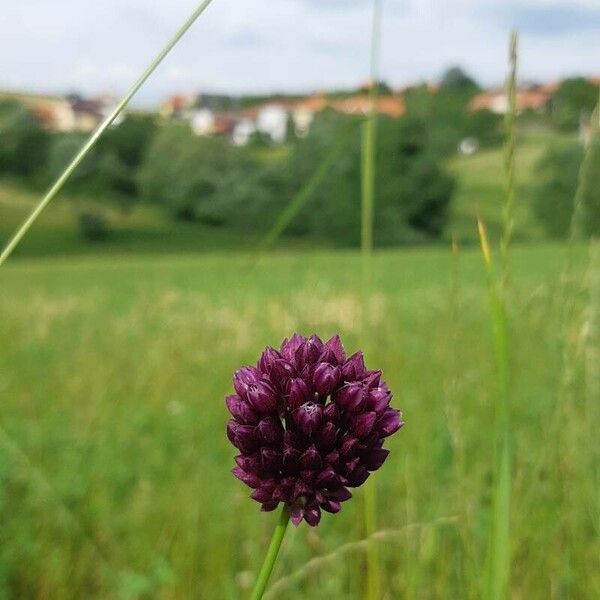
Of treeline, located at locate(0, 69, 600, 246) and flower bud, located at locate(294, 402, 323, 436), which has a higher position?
treeline, located at locate(0, 69, 600, 246)

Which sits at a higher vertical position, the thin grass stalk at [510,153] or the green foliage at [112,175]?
the green foliage at [112,175]

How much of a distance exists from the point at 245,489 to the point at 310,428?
2314 millimetres

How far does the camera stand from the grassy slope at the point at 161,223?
5941cm

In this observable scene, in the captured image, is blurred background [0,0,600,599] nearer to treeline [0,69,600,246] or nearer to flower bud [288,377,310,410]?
flower bud [288,377,310,410]

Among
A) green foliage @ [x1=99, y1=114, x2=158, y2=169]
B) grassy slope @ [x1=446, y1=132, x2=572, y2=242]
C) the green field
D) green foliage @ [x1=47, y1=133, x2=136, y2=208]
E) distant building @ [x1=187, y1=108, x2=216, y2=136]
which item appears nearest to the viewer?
the green field

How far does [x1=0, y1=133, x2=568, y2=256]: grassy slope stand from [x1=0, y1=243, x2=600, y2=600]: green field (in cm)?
5258

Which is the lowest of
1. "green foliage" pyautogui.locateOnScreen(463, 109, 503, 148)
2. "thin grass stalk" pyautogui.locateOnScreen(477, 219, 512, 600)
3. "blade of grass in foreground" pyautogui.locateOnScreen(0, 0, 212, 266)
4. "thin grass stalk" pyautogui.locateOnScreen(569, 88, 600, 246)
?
"thin grass stalk" pyautogui.locateOnScreen(477, 219, 512, 600)

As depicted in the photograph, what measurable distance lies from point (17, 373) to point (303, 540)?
3.43 metres

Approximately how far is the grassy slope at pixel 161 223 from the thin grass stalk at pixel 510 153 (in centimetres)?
5640

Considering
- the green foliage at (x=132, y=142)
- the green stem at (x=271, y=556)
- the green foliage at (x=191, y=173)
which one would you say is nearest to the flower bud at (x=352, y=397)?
the green stem at (x=271, y=556)

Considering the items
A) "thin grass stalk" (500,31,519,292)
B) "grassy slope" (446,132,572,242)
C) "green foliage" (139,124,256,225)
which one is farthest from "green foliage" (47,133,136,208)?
"thin grass stalk" (500,31,519,292)

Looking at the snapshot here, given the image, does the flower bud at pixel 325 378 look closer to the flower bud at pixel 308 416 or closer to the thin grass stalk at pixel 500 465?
the flower bud at pixel 308 416

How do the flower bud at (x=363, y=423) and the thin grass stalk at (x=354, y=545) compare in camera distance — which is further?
the thin grass stalk at (x=354, y=545)

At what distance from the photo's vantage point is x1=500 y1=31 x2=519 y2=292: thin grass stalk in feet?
3.63
